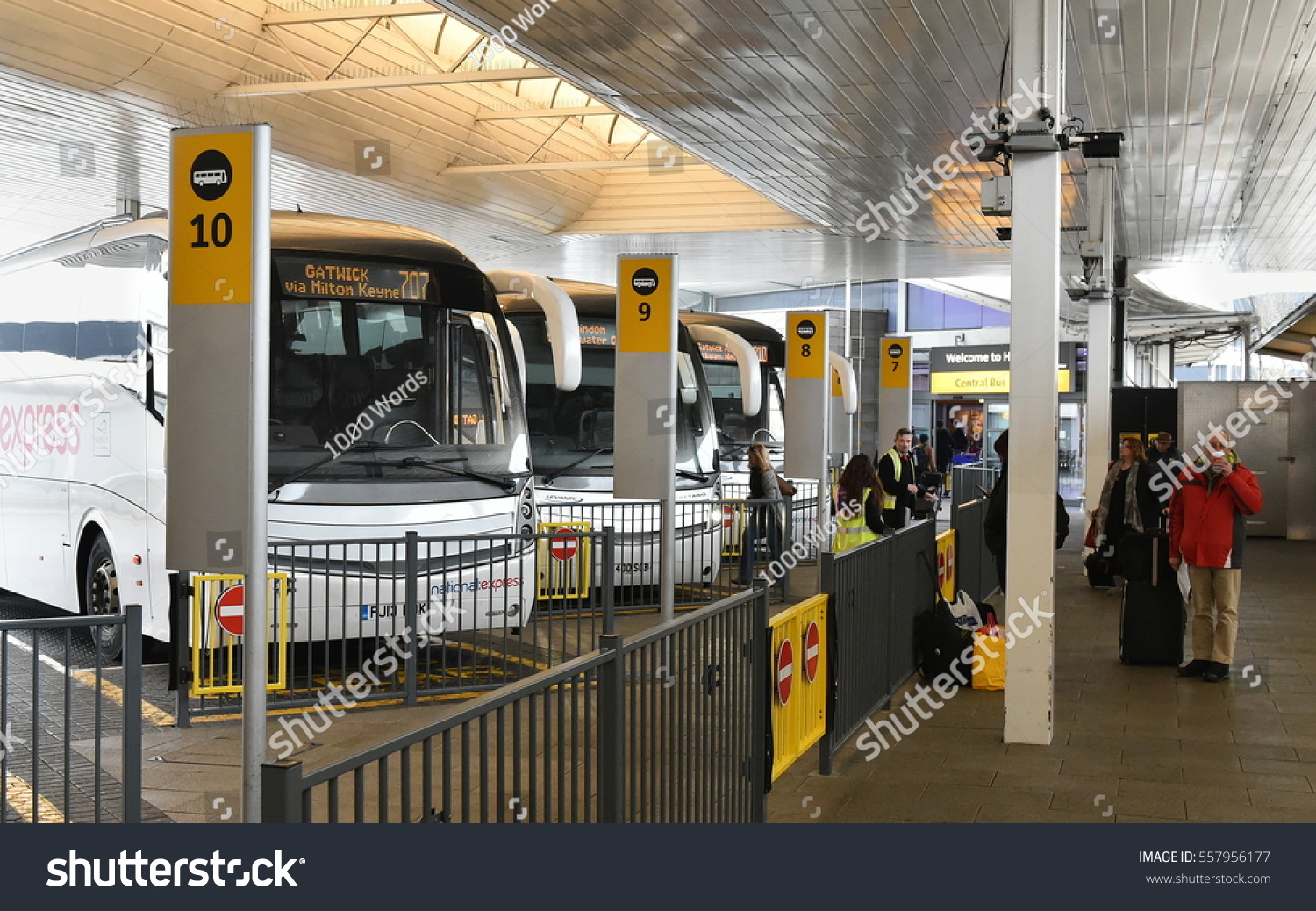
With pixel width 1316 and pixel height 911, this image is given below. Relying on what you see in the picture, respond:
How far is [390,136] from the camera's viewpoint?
18188mm

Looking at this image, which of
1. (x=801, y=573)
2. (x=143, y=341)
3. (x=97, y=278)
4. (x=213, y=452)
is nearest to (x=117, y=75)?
(x=97, y=278)

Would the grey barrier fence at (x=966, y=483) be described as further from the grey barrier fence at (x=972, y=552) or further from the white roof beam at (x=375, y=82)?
the white roof beam at (x=375, y=82)

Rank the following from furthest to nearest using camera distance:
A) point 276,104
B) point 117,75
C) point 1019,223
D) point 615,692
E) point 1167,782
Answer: point 276,104 → point 117,75 → point 1019,223 → point 1167,782 → point 615,692

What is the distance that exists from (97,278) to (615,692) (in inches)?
321

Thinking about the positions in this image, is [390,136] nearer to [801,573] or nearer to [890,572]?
[801,573]

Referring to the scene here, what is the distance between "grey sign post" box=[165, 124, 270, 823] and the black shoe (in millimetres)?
8023

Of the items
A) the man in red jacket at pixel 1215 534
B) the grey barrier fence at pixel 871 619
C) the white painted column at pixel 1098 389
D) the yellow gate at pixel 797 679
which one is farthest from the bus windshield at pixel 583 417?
the yellow gate at pixel 797 679

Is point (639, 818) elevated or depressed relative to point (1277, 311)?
depressed

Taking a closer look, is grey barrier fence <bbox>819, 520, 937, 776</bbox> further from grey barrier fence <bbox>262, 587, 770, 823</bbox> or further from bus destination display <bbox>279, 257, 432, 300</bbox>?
bus destination display <bbox>279, 257, 432, 300</bbox>

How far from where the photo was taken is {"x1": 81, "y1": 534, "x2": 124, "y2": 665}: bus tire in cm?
1063

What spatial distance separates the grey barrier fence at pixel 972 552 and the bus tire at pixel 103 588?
7.28m

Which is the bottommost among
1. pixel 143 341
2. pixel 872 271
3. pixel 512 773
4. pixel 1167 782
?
pixel 1167 782

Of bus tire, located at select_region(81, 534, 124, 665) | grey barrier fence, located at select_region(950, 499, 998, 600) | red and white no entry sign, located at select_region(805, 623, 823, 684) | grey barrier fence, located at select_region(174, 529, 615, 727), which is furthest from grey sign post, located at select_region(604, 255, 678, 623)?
bus tire, located at select_region(81, 534, 124, 665)

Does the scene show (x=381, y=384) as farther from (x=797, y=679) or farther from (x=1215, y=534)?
(x=1215, y=534)
